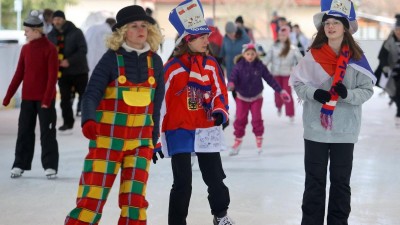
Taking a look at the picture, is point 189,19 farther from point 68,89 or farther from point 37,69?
point 68,89

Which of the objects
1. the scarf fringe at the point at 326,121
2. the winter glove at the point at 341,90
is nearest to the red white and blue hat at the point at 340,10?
the winter glove at the point at 341,90

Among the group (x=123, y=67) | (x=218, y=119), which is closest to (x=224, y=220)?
(x=218, y=119)

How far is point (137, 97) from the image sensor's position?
4910 millimetres

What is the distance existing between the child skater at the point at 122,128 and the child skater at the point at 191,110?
0.71m

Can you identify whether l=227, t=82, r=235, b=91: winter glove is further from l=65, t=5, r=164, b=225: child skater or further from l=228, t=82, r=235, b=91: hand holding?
l=65, t=5, r=164, b=225: child skater

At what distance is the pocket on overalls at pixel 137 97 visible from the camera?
16.0 feet

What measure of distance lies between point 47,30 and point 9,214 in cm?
727

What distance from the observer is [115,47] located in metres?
4.94

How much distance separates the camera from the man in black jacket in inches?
475

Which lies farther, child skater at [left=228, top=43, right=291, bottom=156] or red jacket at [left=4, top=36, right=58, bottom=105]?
child skater at [left=228, top=43, right=291, bottom=156]

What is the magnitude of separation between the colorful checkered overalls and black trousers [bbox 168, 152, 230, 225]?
0.69m

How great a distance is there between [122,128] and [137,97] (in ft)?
0.57

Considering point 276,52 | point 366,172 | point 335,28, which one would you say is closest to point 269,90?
point 276,52

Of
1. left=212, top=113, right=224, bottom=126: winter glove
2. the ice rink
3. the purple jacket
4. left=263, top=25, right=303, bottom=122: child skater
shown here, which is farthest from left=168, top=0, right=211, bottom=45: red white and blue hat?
left=263, top=25, right=303, bottom=122: child skater
